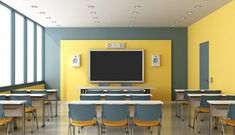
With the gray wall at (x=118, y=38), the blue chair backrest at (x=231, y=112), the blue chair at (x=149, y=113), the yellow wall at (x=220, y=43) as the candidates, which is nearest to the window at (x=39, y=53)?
the gray wall at (x=118, y=38)

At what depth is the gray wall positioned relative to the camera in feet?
44.7

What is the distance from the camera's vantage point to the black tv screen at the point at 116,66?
13.3 meters

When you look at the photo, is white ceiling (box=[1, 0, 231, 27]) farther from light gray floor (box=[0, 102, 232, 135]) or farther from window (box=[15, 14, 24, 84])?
light gray floor (box=[0, 102, 232, 135])

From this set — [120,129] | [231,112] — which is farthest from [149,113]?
[120,129]

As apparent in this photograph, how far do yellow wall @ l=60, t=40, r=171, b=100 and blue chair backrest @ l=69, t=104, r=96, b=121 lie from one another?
813cm

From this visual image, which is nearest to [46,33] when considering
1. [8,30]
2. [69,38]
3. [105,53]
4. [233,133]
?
[69,38]

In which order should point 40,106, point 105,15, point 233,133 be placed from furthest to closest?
point 105,15
point 40,106
point 233,133

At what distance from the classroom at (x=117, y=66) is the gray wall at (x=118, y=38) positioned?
45mm

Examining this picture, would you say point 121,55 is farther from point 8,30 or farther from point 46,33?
Result: point 8,30

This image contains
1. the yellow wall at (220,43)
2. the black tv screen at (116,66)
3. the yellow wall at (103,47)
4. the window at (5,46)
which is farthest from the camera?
the yellow wall at (103,47)

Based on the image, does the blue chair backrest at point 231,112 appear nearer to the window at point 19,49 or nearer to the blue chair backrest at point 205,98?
the blue chair backrest at point 205,98

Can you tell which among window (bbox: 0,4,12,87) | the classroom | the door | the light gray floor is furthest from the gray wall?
the light gray floor

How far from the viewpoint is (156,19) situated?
1156cm

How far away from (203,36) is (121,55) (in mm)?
3747
